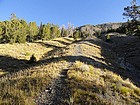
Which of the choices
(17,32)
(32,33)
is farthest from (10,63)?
(32,33)

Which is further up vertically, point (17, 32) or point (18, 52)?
point (17, 32)

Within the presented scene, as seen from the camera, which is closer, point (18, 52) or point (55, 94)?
point (55, 94)

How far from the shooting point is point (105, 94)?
Result: 14828 mm

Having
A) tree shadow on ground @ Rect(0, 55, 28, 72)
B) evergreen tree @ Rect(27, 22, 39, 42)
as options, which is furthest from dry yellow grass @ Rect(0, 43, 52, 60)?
evergreen tree @ Rect(27, 22, 39, 42)

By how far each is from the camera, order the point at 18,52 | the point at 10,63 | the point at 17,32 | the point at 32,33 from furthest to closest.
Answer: the point at 32,33, the point at 17,32, the point at 18,52, the point at 10,63

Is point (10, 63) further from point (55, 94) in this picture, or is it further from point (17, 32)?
point (17, 32)

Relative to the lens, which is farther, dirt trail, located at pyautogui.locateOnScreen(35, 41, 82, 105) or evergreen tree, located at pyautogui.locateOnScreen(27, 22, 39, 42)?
evergreen tree, located at pyautogui.locateOnScreen(27, 22, 39, 42)

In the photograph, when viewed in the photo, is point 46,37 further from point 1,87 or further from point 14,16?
point 1,87

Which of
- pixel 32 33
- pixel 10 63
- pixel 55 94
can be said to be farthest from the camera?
pixel 32 33

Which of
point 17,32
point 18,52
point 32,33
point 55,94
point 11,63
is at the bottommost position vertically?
point 11,63

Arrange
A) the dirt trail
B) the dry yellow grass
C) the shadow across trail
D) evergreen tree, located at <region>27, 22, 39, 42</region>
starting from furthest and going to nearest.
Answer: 1. evergreen tree, located at <region>27, 22, 39, 42</region>
2. the dry yellow grass
3. the shadow across trail
4. the dirt trail

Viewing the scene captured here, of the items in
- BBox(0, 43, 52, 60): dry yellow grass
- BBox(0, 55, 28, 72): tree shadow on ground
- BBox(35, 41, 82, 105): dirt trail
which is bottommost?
BBox(0, 55, 28, 72): tree shadow on ground

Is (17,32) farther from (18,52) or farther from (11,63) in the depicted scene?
(11,63)

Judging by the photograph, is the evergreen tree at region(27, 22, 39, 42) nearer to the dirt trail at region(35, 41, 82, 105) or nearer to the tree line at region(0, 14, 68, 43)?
the tree line at region(0, 14, 68, 43)
